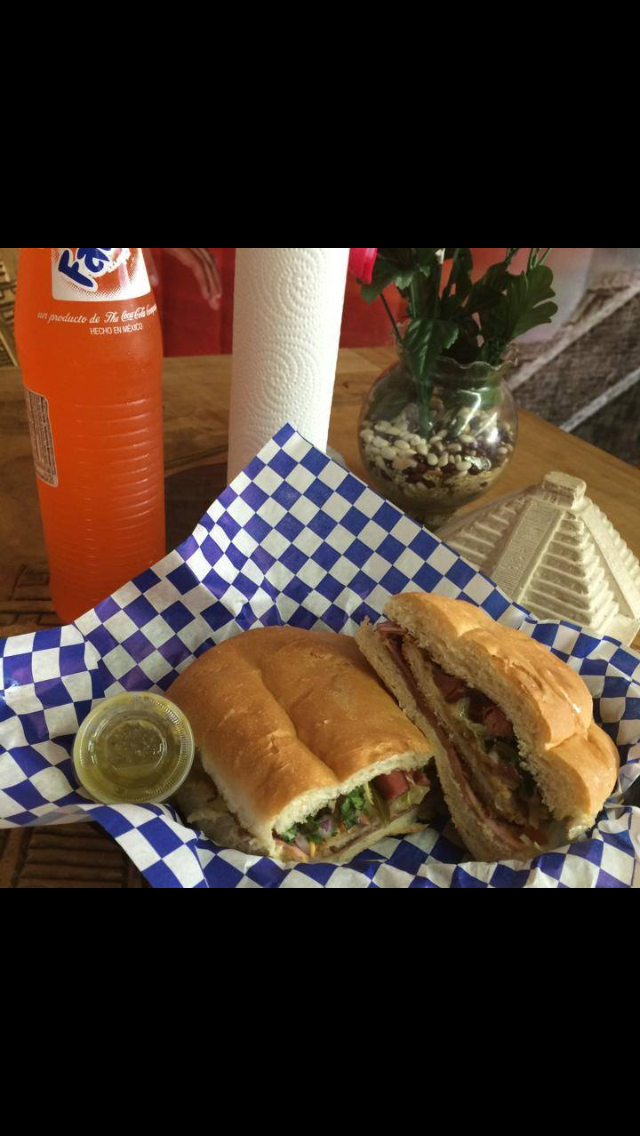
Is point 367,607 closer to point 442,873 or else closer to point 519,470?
point 442,873

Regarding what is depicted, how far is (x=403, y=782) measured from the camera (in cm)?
131

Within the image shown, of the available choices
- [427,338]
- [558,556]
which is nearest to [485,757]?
[558,556]

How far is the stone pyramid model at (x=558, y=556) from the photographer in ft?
5.29

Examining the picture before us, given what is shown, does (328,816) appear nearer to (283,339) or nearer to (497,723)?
(497,723)

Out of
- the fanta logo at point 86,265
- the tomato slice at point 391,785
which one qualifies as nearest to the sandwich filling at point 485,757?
the tomato slice at point 391,785

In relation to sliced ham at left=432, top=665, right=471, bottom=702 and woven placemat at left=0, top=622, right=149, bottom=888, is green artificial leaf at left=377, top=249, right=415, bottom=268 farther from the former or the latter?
woven placemat at left=0, top=622, right=149, bottom=888

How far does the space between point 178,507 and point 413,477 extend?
0.60 metres

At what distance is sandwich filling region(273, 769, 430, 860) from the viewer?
4.12 ft

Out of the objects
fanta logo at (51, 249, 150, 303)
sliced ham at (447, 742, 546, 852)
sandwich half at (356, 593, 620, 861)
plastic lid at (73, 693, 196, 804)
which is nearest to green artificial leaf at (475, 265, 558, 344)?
sandwich half at (356, 593, 620, 861)

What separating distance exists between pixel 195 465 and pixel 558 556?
102 cm

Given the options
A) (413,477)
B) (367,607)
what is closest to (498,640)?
(367,607)

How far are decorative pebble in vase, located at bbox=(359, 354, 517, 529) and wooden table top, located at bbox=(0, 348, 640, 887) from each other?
0.97 feet

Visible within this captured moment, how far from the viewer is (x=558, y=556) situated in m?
1.64

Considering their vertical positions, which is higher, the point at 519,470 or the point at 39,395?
the point at 39,395
